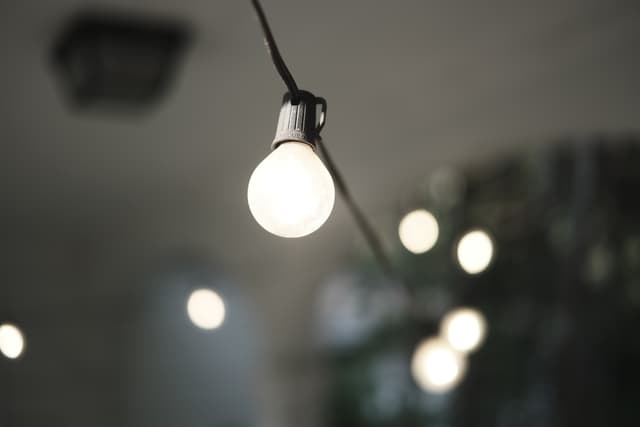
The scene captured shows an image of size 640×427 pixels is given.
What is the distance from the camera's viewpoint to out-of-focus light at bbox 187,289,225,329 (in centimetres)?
294

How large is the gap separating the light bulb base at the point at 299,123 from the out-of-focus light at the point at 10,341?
2.33 ft

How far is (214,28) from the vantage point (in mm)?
2461

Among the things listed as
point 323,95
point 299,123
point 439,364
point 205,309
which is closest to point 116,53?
point 323,95

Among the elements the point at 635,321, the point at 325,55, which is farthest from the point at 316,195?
the point at 635,321

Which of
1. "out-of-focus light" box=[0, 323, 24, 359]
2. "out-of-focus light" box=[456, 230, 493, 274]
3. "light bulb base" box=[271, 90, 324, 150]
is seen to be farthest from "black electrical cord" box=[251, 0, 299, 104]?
"out-of-focus light" box=[456, 230, 493, 274]

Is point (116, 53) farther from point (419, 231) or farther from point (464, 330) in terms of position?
point (419, 231)

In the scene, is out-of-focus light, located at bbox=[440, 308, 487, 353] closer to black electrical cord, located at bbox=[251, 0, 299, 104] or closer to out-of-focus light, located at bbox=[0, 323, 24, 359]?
out-of-focus light, located at bbox=[0, 323, 24, 359]

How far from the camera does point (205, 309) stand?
3.01 m

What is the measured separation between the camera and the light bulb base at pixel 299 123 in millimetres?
1035

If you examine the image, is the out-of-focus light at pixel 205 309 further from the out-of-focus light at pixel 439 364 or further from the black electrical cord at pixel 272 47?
the black electrical cord at pixel 272 47

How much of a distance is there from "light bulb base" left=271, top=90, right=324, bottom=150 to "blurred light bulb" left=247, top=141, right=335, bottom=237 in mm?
17

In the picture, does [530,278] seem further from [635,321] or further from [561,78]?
[561,78]

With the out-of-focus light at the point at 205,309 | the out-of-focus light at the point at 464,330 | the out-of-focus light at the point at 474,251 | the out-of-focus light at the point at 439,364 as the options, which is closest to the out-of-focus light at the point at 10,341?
the out-of-focus light at the point at 205,309

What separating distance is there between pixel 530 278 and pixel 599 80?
2.15 meters
